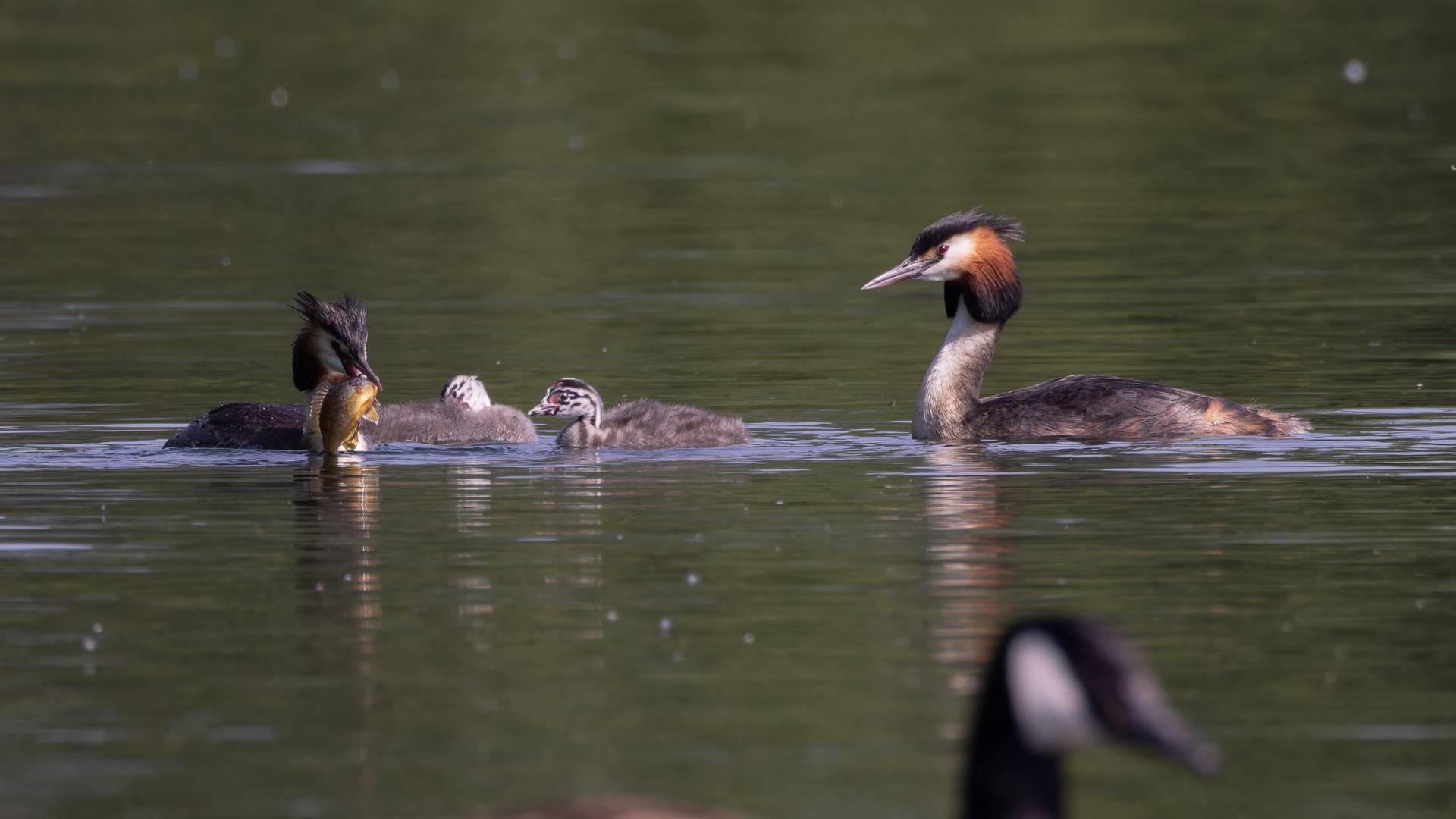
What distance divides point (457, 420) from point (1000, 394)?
142 inches

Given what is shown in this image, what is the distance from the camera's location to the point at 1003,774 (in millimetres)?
5652

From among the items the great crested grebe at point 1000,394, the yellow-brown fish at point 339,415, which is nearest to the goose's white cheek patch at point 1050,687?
the great crested grebe at point 1000,394

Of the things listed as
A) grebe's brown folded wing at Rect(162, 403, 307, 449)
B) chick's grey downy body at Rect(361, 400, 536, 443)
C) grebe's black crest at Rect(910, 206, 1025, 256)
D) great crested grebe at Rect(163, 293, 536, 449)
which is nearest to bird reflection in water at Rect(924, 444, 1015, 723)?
grebe's black crest at Rect(910, 206, 1025, 256)

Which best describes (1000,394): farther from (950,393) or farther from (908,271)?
(908,271)

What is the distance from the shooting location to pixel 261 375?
1766 centimetres

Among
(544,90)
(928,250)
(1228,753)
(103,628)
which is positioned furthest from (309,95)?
(1228,753)

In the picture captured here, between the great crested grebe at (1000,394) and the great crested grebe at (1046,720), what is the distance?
8.74m

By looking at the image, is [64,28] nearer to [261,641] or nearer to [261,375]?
[261,375]

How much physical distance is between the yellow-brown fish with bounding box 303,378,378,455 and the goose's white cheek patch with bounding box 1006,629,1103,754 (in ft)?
30.5

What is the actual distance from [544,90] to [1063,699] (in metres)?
34.6

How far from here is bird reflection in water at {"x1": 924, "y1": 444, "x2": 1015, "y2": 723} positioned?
909 centimetres

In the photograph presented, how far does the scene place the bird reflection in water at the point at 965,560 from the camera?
9086 mm

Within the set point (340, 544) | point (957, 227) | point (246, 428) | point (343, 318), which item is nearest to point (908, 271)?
point (957, 227)

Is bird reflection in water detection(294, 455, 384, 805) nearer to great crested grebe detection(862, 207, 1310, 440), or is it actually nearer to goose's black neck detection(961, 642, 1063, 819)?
goose's black neck detection(961, 642, 1063, 819)
